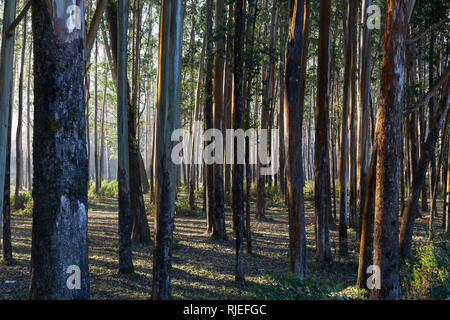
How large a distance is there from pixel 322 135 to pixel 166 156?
516cm

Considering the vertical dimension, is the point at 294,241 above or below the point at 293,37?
below

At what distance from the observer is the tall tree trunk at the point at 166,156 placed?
601 cm

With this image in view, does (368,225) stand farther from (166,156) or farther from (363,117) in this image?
(363,117)

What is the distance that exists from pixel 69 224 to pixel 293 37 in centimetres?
575

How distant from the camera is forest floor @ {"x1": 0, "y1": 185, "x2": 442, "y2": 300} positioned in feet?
24.6

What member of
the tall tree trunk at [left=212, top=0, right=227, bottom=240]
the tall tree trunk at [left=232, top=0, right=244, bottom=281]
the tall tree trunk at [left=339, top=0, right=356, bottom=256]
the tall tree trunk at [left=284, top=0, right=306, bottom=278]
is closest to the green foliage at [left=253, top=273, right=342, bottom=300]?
the tall tree trunk at [left=284, top=0, right=306, bottom=278]

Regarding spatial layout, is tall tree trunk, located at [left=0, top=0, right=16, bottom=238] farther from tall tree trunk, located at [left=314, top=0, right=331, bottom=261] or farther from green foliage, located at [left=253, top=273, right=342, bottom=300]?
tall tree trunk, located at [left=314, top=0, right=331, bottom=261]

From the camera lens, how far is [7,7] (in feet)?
20.2

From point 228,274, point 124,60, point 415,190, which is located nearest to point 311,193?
point 415,190

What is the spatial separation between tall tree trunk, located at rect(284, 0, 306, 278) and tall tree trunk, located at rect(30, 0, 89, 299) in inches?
181

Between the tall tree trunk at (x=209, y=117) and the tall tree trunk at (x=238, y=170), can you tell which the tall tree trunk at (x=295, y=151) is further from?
the tall tree trunk at (x=209, y=117)

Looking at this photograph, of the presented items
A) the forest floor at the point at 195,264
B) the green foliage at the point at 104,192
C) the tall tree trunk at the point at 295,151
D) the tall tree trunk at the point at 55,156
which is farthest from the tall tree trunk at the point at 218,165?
the green foliage at the point at 104,192

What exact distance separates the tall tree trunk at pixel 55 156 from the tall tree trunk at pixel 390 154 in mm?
4614
